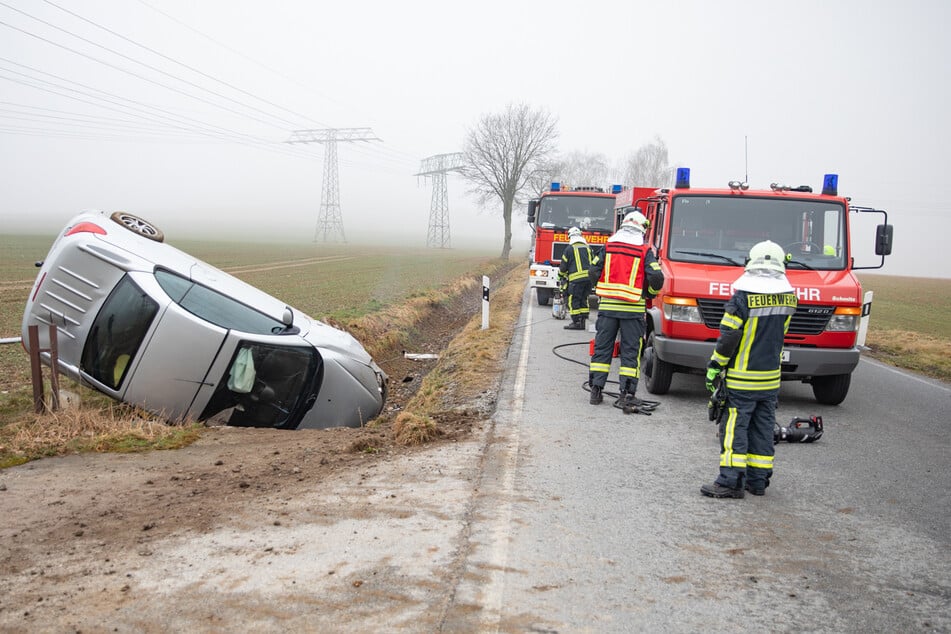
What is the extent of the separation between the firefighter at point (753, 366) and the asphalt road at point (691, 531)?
0.25 m

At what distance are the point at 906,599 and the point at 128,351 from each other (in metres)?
6.48

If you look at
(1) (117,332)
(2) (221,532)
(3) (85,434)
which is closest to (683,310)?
(2) (221,532)

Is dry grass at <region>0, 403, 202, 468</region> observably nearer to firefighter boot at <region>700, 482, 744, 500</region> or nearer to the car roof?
the car roof

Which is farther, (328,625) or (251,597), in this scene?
(251,597)

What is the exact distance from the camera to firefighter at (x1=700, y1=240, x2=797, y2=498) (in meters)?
5.34

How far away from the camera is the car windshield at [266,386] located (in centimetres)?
717

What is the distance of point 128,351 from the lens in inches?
269

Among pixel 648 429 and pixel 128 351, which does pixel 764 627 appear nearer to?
pixel 648 429

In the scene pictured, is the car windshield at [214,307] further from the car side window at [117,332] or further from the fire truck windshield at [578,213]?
the fire truck windshield at [578,213]

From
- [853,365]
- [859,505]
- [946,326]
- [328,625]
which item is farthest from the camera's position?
[946,326]

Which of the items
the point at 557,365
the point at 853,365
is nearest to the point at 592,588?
the point at 853,365

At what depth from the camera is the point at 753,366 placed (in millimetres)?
5352

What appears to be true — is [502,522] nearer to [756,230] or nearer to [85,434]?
[85,434]

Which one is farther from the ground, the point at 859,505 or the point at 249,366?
the point at 249,366
